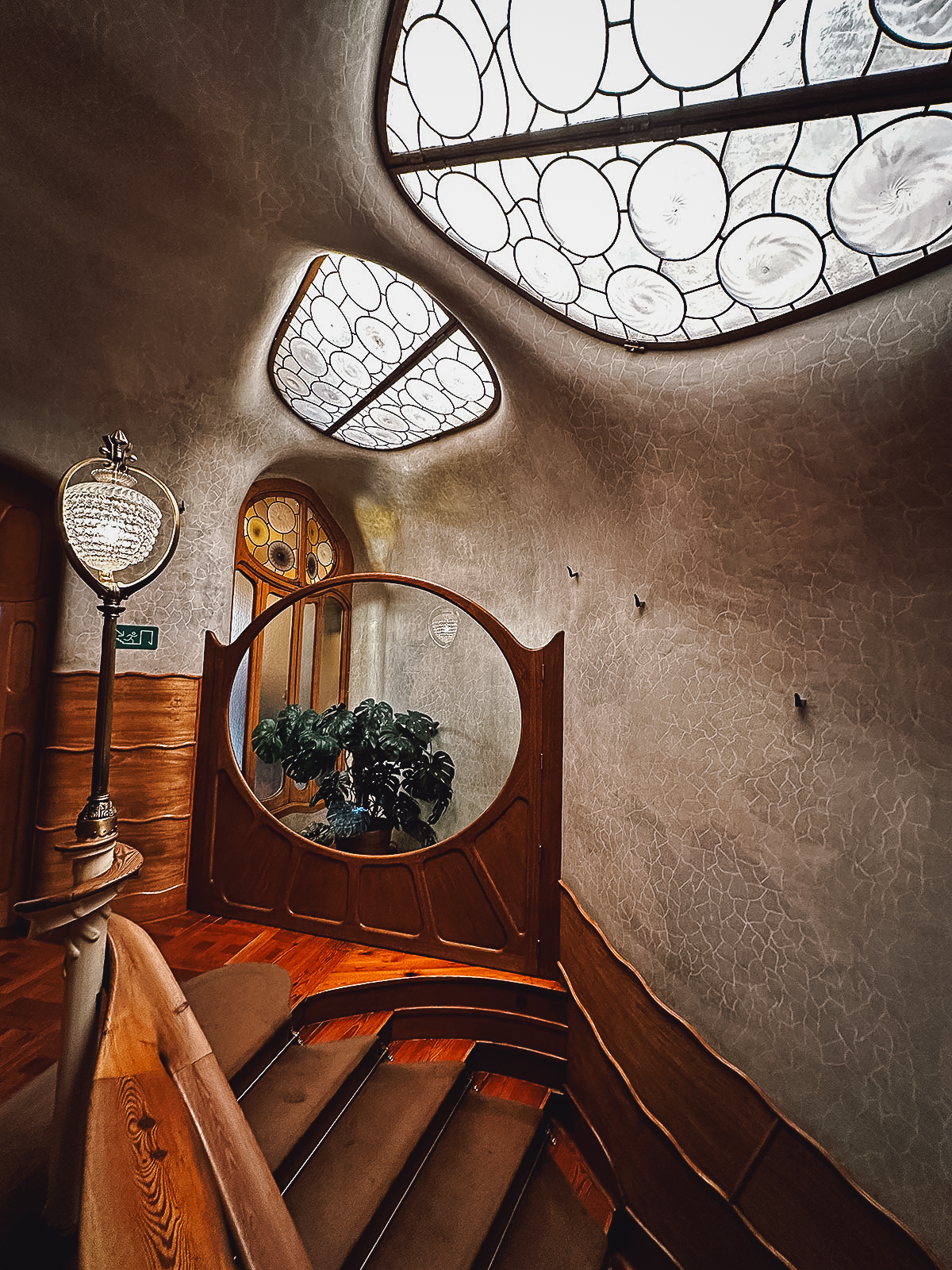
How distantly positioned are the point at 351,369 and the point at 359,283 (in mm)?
662

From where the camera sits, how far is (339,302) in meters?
2.71

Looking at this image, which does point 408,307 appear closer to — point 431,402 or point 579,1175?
point 431,402

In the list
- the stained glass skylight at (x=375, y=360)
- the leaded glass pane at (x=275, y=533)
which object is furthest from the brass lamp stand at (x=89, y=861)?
the leaded glass pane at (x=275, y=533)

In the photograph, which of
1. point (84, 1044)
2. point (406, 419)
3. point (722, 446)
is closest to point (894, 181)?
point (722, 446)

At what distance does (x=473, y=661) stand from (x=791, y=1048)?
8.91 ft

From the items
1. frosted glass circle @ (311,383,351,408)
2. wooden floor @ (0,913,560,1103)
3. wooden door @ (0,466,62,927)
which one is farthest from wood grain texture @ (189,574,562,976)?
frosted glass circle @ (311,383,351,408)

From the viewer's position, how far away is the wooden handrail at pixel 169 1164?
0.67 m

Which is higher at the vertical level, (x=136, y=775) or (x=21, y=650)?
(x=21, y=650)

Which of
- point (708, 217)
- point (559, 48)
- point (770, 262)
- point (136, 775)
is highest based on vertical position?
point (559, 48)

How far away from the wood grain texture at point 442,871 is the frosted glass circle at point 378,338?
1.18 metres

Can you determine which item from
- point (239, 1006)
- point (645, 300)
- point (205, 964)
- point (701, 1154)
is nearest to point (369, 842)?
point (205, 964)

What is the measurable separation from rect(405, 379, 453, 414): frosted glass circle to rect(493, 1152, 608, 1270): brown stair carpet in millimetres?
3556

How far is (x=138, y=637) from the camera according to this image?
3.06 metres

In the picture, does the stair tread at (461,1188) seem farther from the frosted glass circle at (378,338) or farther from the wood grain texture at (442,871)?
the frosted glass circle at (378,338)
